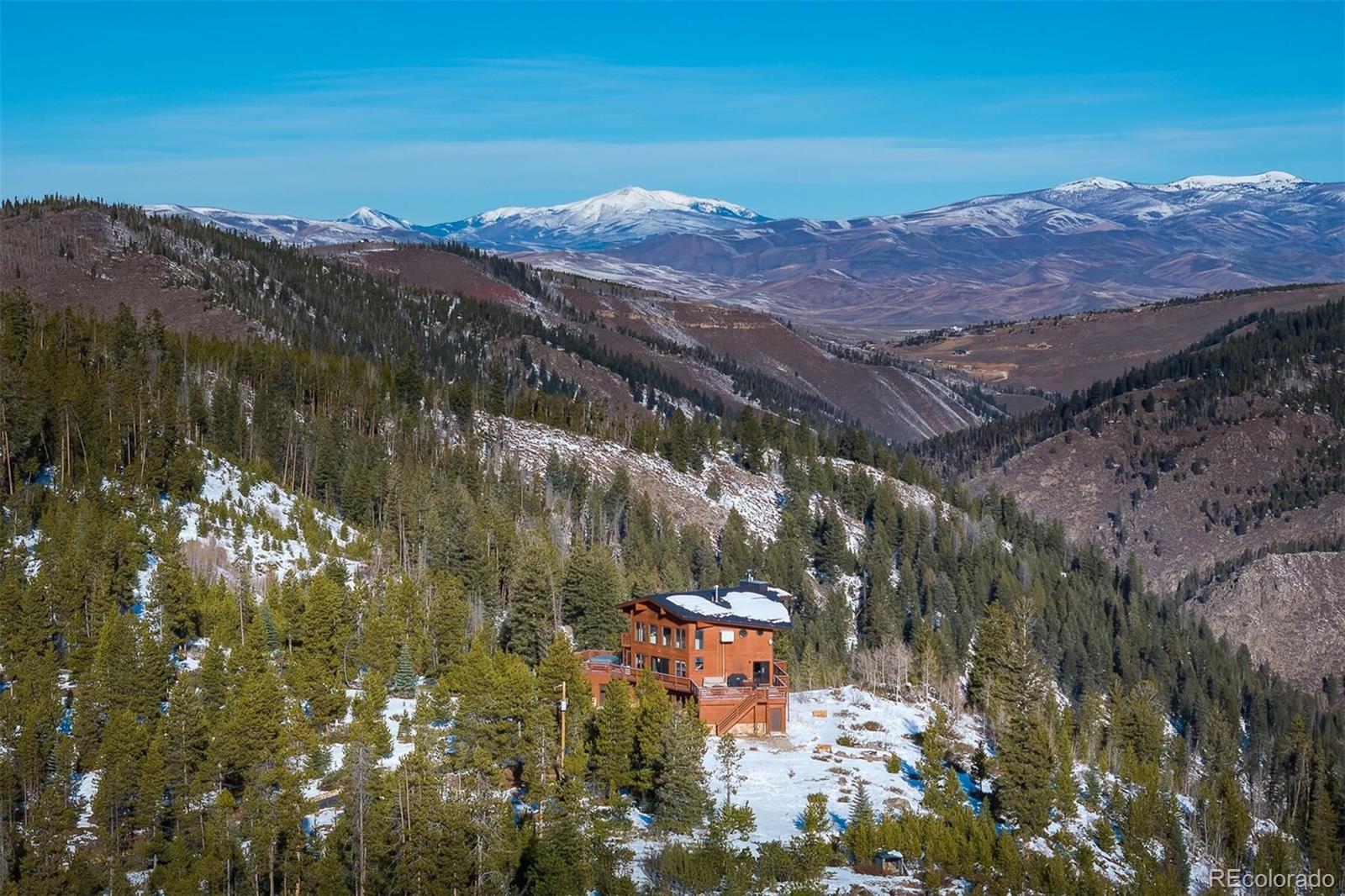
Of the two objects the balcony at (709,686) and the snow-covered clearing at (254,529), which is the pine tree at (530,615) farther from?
the snow-covered clearing at (254,529)

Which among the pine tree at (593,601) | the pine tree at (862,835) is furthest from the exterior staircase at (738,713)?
the pine tree at (593,601)

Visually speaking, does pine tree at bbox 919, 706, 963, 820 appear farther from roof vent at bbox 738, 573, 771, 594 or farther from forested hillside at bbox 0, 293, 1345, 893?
roof vent at bbox 738, 573, 771, 594

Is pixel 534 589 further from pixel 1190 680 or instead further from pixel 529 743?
pixel 1190 680

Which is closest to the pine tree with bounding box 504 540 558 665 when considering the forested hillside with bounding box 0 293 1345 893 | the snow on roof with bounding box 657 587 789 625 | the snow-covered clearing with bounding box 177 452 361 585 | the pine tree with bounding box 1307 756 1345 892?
the forested hillside with bounding box 0 293 1345 893

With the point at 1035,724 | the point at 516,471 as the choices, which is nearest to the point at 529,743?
the point at 1035,724

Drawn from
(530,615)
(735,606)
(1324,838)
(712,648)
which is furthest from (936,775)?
(1324,838)

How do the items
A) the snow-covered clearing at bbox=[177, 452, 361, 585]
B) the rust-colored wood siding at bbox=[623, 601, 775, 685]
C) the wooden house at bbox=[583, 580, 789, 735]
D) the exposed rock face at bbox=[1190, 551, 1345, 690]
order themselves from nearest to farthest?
the wooden house at bbox=[583, 580, 789, 735] → the rust-colored wood siding at bbox=[623, 601, 775, 685] → the snow-covered clearing at bbox=[177, 452, 361, 585] → the exposed rock face at bbox=[1190, 551, 1345, 690]

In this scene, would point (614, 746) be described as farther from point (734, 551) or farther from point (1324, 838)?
point (734, 551)
